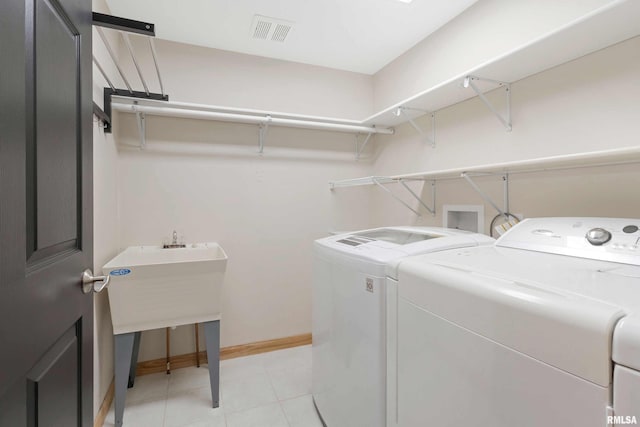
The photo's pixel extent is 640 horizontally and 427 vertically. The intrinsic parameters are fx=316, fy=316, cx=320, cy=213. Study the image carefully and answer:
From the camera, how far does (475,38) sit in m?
1.82

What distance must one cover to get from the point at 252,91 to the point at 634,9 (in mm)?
2154

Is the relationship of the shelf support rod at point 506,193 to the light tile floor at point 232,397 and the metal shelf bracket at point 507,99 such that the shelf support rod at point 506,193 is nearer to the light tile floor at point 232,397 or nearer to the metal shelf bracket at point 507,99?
the metal shelf bracket at point 507,99

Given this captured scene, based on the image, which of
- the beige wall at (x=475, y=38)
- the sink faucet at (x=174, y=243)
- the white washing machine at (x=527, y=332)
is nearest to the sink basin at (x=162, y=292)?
the sink faucet at (x=174, y=243)

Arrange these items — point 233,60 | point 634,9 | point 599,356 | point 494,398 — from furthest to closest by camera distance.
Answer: point 233,60
point 634,9
point 494,398
point 599,356

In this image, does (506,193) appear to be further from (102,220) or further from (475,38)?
(102,220)

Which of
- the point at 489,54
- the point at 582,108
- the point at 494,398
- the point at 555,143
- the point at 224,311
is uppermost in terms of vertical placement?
the point at 489,54

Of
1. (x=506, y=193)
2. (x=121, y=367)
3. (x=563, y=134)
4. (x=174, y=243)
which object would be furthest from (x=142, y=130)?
(x=563, y=134)

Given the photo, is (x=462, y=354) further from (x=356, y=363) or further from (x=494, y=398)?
(x=356, y=363)

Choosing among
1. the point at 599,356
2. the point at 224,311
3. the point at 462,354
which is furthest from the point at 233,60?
the point at 599,356

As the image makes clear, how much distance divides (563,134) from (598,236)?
23.0 inches

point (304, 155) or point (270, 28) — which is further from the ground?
point (270, 28)

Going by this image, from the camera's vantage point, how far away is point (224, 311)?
245 cm

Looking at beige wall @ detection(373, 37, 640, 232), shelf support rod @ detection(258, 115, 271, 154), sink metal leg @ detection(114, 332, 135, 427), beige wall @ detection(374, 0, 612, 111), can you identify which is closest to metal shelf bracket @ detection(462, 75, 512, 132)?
beige wall @ detection(373, 37, 640, 232)

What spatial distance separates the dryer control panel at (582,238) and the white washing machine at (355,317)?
181 millimetres
